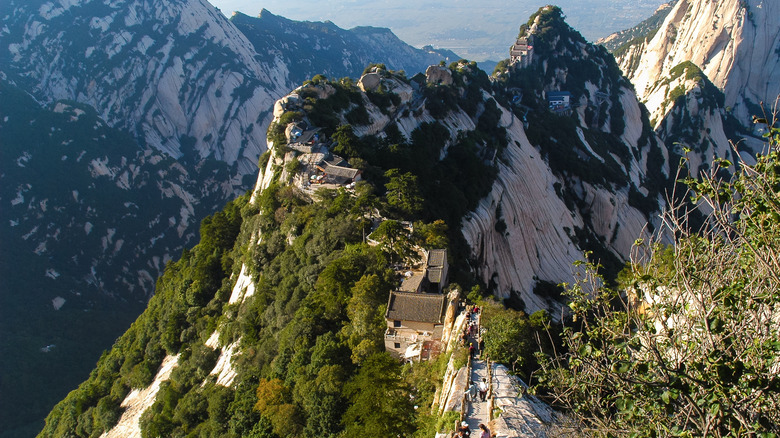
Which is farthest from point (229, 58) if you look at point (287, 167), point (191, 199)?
point (287, 167)

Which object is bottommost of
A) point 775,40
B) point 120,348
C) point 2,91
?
point 120,348

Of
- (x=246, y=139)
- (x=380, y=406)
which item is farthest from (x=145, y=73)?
(x=380, y=406)

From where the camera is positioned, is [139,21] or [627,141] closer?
[627,141]

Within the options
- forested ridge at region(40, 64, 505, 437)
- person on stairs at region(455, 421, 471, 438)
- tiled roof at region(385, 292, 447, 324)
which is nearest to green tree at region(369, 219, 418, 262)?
forested ridge at region(40, 64, 505, 437)

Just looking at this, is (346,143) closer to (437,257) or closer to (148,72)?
(437,257)

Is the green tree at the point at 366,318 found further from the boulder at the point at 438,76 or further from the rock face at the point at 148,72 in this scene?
the rock face at the point at 148,72

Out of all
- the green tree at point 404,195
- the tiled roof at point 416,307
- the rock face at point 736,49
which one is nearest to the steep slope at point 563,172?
the green tree at point 404,195

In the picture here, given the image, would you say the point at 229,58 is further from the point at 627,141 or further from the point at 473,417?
the point at 473,417

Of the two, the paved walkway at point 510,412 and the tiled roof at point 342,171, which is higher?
the tiled roof at point 342,171
